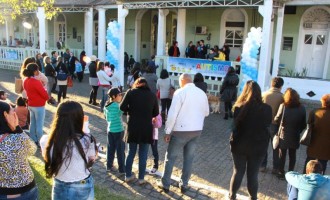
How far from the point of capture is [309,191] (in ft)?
11.1

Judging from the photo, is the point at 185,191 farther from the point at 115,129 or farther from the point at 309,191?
the point at 309,191

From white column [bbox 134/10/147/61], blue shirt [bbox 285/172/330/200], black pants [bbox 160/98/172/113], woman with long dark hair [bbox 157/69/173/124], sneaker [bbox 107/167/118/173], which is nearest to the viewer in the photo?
blue shirt [bbox 285/172/330/200]

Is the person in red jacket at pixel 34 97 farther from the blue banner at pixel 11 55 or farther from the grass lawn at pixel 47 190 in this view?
the blue banner at pixel 11 55

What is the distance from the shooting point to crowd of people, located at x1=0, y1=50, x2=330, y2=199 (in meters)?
2.89

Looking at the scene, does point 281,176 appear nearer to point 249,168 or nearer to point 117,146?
point 249,168

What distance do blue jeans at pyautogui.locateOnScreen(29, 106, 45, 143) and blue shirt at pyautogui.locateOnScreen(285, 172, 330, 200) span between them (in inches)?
191

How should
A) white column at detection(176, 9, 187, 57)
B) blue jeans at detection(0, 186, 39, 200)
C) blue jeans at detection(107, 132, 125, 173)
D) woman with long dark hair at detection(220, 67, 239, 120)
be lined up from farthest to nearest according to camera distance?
white column at detection(176, 9, 187, 57) → woman with long dark hair at detection(220, 67, 239, 120) → blue jeans at detection(107, 132, 125, 173) → blue jeans at detection(0, 186, 39, 200)

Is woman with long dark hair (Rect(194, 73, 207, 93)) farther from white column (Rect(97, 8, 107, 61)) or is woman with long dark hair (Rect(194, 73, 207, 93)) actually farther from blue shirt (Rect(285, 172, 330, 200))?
white column (Rect(97, 8, 107, 61))

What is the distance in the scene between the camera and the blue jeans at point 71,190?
2986mm

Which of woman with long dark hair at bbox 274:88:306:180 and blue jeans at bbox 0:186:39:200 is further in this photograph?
woman with long dark hair at bbox 274:88:306:180

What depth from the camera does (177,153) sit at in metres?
4.84

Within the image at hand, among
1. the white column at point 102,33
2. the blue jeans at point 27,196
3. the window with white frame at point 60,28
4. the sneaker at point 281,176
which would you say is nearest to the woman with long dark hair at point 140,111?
the blue jeans at point 27,196

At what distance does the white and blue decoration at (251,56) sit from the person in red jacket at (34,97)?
23.4ft

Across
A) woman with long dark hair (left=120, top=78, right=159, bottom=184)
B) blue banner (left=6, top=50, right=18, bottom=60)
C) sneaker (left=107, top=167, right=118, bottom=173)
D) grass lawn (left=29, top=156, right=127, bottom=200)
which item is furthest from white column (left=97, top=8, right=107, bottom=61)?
woman with long dark hair (left=120, top=78, right=159, bottom=184)
